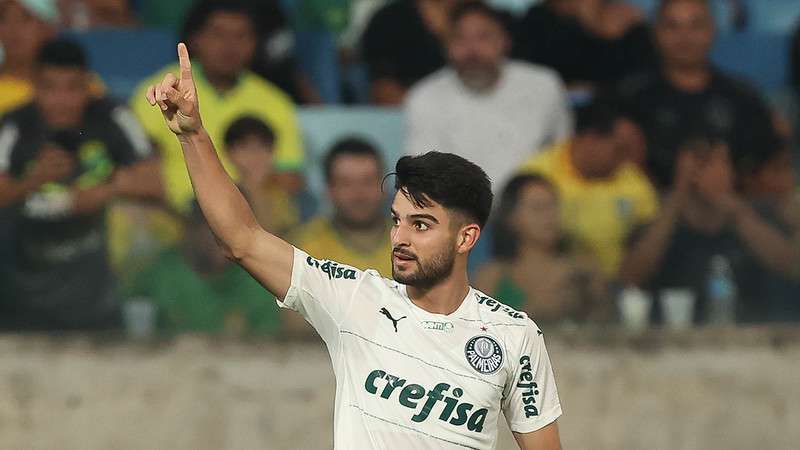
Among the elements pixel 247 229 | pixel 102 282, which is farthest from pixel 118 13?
pixel 247 229

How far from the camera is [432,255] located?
5199 mm

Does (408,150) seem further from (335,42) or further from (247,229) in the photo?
(247,229)

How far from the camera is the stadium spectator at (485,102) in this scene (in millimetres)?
10594

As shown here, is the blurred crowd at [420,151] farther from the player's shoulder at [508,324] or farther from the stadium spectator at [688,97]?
the player's shoulder at [508,324]

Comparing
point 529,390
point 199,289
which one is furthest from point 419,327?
point 199,289

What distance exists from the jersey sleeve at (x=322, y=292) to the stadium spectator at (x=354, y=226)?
344 centimetres

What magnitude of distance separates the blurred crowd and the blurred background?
0.7 inches

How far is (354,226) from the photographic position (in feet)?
29.8

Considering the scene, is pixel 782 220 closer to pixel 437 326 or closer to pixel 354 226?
pixel 354 226

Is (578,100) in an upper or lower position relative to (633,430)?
upper

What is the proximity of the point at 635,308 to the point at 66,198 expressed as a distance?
3526 mm

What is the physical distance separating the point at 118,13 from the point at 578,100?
354 cm

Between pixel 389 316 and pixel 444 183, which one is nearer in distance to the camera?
pixel 444 183

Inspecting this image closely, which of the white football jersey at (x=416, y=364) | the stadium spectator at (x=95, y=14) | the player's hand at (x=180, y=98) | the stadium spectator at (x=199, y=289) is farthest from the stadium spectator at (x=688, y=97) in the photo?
the player's hand at (x=180, y=98)
